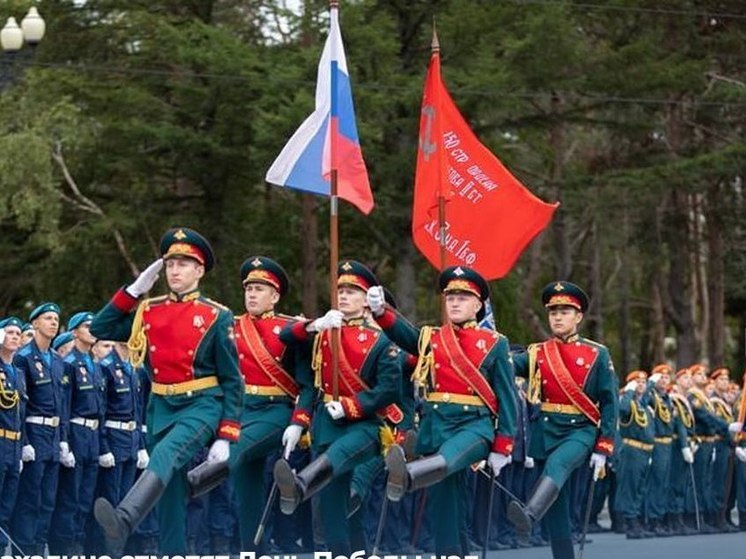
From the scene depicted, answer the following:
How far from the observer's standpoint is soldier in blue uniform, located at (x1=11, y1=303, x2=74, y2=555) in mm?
15188

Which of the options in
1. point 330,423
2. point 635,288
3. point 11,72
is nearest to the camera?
point 330,423

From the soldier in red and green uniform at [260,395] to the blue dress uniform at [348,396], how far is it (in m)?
0.13

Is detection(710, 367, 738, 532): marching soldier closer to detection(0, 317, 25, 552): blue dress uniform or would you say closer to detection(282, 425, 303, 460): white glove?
detection(0, 317, 25, 552): blue dress uniform

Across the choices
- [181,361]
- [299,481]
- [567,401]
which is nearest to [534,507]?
[567,401]

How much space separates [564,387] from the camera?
549 inches

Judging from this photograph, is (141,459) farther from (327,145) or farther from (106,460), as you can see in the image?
(327,145)

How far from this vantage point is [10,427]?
48.5 ft

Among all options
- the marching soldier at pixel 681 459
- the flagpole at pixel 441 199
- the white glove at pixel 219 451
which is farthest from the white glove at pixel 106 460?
the marching soldier at pixel 681 459

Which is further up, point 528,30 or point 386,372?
point 528,30

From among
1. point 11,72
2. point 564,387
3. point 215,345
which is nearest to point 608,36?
point 11,72

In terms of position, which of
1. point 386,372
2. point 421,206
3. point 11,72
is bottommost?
point 386,372

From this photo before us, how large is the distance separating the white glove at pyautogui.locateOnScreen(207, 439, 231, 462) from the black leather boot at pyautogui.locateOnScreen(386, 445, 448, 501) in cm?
104

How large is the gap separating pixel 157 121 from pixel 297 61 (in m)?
2.87

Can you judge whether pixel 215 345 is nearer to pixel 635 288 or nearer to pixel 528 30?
pixel 528 30
